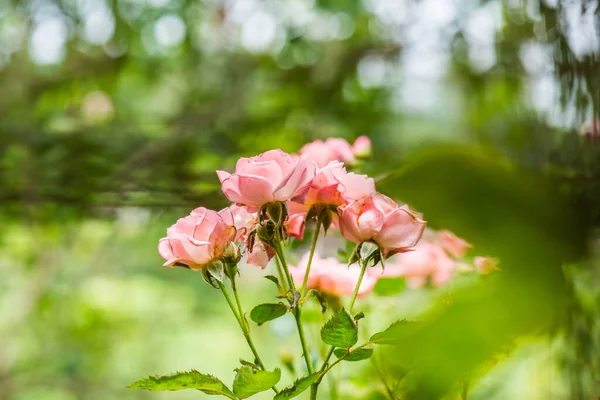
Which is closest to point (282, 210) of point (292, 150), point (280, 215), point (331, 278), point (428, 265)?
point (280, 215)

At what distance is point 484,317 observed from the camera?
0.27ft

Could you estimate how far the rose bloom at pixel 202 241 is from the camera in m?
0.23

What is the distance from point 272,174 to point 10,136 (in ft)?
2.53

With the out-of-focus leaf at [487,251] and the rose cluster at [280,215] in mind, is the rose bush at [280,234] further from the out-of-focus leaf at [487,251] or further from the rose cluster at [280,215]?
the out-of-focus leaf at [487,251]

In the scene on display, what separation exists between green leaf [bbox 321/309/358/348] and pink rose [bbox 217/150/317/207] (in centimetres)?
5

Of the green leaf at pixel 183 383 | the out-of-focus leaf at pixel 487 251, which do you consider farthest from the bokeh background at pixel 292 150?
the green leaf at pixel 183 383

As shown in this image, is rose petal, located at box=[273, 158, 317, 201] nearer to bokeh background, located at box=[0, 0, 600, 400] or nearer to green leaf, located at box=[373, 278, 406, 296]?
bokeh background, located at box=[0, 0, 600, 400]

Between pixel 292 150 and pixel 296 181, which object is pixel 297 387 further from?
pixel 292 150

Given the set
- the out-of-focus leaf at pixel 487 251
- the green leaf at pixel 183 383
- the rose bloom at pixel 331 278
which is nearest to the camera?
the out-of-focus leaf at pixel 487 251

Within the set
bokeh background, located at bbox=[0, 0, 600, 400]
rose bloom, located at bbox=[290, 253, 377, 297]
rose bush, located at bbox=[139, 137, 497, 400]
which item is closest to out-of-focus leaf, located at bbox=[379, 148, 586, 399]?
bokeh background, located at bbox=[0, 0, 600, 400]

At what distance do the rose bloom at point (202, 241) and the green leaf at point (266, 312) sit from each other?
31 mm

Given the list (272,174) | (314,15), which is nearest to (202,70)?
(314,15)

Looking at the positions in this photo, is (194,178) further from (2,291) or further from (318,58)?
(2,291)

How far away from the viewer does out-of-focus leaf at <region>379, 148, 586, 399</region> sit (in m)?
0.08
